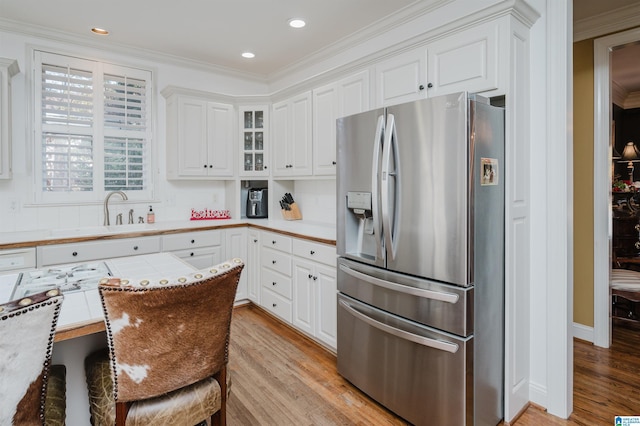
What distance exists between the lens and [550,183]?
2.17 metres

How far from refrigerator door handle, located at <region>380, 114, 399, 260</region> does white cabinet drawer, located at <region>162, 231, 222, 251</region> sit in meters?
2.27

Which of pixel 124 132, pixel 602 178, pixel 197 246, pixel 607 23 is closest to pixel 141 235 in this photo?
pixel 197 246

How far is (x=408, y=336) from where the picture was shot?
1.99 meters

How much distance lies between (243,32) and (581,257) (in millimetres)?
3708

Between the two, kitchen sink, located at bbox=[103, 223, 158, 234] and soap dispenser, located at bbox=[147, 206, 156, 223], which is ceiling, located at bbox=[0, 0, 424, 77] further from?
kitchen sink, located at bbox=[103, 223, 158, 234]

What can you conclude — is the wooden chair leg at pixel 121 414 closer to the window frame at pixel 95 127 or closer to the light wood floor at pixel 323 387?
the light wood floor at pixel 323 387

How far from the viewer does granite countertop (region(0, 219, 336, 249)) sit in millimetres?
2861

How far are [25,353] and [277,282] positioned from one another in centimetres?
263

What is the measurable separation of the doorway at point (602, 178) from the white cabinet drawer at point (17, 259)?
15.2ft

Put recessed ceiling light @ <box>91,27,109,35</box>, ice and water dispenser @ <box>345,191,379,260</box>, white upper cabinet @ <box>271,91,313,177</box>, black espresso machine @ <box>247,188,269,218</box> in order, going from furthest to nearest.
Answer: black espresso machine @ <box>247,188,269,218</box>
white upper cabinet @ <box>271,91,313,177</box>
recessed ceiling light @ <box>91,27,109,35</box>
ice and water dispenser @ <box>345,191,379,260</box>

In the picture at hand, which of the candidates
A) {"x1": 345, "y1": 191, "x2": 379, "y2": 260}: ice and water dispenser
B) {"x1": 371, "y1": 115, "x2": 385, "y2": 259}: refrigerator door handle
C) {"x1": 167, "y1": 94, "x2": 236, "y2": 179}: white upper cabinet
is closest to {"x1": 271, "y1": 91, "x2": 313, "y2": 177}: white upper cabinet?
{"x1": 167, "y1": 94, "x2": 236, "y2": 179}: white upper cabinet

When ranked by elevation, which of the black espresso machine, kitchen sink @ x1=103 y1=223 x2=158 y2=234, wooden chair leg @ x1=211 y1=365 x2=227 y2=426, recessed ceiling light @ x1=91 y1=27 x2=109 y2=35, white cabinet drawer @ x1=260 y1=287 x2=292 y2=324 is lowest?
white cabinet drawer @ x1=260 y1=287 x2=292 y2=324

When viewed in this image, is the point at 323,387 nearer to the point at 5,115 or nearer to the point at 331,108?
the point at 331,108

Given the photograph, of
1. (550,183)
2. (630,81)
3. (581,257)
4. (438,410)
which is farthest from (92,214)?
(630,81)
